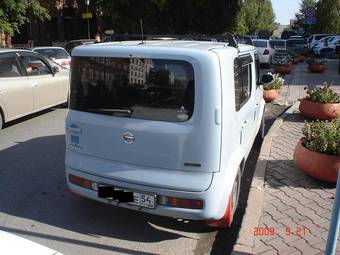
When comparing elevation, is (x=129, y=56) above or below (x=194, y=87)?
above

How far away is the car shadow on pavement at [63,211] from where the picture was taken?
423 cm

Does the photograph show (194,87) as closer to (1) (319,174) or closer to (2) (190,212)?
(2) (190,212)

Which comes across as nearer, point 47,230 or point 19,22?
point 47,230

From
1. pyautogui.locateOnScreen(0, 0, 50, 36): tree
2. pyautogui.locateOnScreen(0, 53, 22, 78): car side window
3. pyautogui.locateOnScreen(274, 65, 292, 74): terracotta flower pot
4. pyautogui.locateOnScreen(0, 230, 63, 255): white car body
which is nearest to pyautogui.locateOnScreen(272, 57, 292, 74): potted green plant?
pyautogui.locateOnScreen(274, 65, 292, 74): terracotta flower pot

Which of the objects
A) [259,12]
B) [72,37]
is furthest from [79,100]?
[259,12]

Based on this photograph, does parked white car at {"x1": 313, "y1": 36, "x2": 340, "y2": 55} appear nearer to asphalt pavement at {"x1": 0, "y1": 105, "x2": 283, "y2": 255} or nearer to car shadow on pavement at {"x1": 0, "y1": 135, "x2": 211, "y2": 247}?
asphalt pavement at {"x1": 0, "y1": 105, "x2": 283, "y2": 255}

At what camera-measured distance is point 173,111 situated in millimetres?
3686

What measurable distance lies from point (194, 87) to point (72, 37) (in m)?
36.4

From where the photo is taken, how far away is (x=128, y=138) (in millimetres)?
3826

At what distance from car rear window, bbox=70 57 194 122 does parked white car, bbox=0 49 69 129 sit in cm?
443

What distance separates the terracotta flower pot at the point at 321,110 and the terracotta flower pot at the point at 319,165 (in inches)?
126

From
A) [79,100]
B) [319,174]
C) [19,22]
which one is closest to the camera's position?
[79,100]

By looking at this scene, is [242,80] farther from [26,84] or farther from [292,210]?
[26,84]
